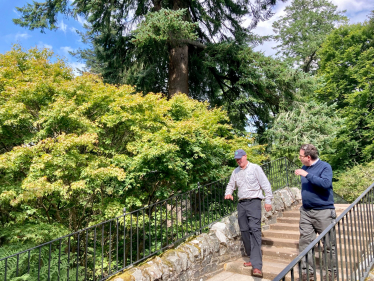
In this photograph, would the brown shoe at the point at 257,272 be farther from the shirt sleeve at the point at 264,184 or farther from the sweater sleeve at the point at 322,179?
the sweater sleeve at the point at 322,179

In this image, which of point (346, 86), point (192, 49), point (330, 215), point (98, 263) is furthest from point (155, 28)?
point (346, 86)

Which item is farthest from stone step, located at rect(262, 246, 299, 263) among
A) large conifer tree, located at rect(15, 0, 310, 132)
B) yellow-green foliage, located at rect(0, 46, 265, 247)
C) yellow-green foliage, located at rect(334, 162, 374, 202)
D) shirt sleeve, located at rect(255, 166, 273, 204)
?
yellow-green foliage, located at rect(334, 162, 374, 202)

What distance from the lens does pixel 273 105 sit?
11039 mm

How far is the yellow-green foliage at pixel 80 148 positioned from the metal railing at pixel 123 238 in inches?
17.2

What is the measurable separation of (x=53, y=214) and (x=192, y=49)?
8224 millimetres

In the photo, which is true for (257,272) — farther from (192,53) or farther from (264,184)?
(192,53)

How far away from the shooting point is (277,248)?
16.4ft

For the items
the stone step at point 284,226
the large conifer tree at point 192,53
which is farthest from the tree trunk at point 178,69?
the stone step at point 284,226

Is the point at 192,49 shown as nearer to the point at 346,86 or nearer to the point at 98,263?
the point at 98,263

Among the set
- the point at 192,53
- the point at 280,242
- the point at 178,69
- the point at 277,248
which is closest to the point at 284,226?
the point at 280,242

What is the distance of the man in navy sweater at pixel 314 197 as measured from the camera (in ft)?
11.2

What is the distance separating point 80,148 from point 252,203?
4.03 m

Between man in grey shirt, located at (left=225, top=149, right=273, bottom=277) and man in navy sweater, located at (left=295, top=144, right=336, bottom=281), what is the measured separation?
0.52 m

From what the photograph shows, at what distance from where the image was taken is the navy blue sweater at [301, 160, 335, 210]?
3363mm
